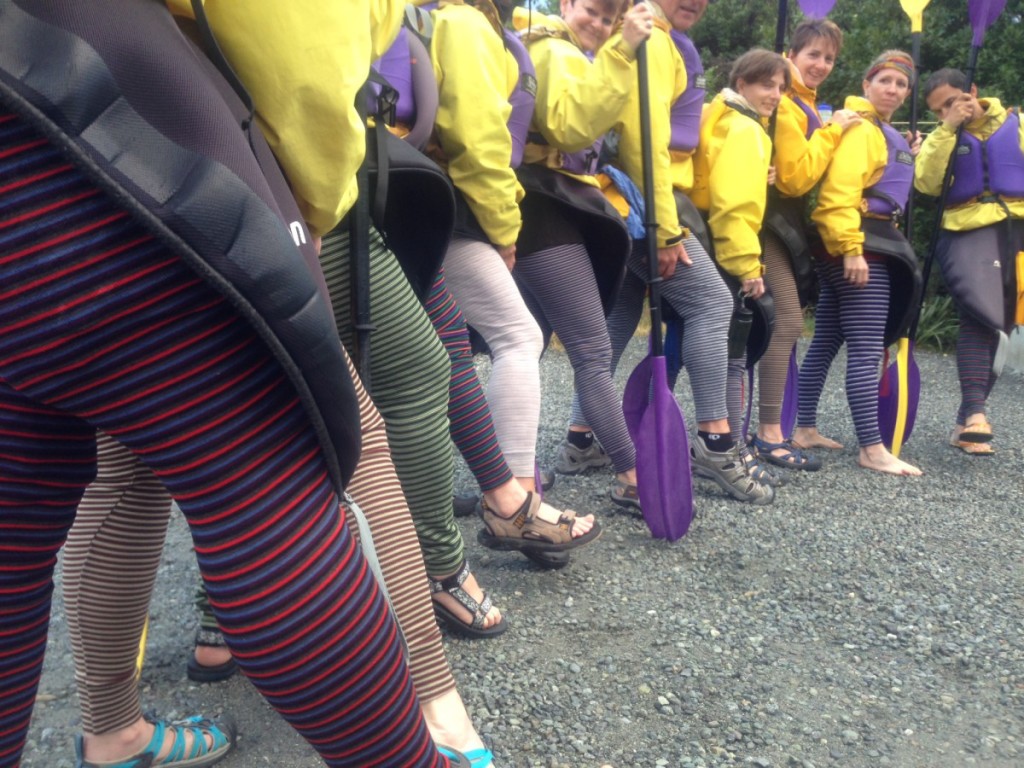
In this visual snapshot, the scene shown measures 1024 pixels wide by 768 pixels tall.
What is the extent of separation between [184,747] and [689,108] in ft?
9.35

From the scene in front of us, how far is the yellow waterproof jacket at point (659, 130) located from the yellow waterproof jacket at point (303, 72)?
2.22 m

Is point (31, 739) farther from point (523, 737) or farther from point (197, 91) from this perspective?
point (197, 91)

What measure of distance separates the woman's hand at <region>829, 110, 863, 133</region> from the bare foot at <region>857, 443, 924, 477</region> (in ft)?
4.86

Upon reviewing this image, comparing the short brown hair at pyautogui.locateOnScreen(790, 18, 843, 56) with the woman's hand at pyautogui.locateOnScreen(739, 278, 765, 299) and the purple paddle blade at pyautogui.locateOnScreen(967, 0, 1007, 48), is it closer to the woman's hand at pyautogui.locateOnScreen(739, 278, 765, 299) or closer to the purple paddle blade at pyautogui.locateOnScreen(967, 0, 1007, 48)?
the purple paddle blade at pyautogui.locateOnScreen(967, 0, 1007, 48)

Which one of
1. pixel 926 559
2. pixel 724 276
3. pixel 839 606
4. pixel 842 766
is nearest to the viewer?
pixel 842 766

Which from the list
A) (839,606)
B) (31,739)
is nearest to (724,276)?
(839,606)

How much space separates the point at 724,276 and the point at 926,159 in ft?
5.98

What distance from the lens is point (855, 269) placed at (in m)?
3.97

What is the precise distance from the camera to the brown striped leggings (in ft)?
4.71

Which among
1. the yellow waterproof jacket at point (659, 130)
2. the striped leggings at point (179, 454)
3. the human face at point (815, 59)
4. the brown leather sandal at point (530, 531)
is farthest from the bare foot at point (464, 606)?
the human face at point (815, 59)

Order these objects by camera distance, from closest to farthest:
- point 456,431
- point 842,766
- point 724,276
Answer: point 842,766 → point 456,431 → point 724,276

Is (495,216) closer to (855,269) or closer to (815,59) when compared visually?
(855,269)

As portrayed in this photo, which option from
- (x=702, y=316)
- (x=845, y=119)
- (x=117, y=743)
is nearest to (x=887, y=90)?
(x=845, y=119)

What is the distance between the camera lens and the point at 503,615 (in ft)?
7.68
